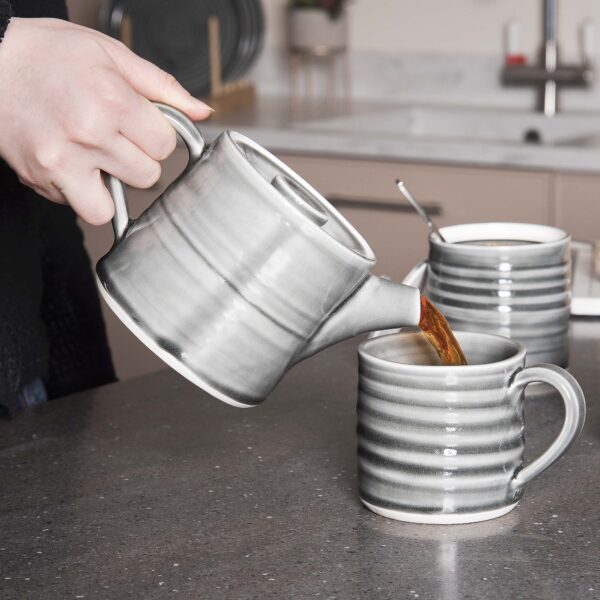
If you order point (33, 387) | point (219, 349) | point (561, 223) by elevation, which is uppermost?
point (219, 349)

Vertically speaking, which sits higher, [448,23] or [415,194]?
[448,23]

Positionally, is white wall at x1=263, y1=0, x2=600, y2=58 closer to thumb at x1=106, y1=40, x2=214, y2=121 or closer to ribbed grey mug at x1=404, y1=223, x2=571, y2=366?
ribbed grey mug at x1=404, y1=223, x2=571, y2=366

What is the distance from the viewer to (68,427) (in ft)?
3.06

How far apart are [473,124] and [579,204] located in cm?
80

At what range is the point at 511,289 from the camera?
0.99 metres

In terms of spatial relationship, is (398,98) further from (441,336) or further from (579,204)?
(441,336)

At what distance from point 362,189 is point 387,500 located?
1726 mm

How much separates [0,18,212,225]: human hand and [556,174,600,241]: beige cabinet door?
155 centimetres

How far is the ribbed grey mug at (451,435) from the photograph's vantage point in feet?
2.30

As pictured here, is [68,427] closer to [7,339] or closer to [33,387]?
[7,339]

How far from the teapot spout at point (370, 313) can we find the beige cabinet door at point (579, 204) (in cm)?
149

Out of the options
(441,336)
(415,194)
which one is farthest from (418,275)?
(415,194)

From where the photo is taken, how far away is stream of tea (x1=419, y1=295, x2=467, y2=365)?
758 millimetres

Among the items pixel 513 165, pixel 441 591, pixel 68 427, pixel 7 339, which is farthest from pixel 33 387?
pixel 513 165
